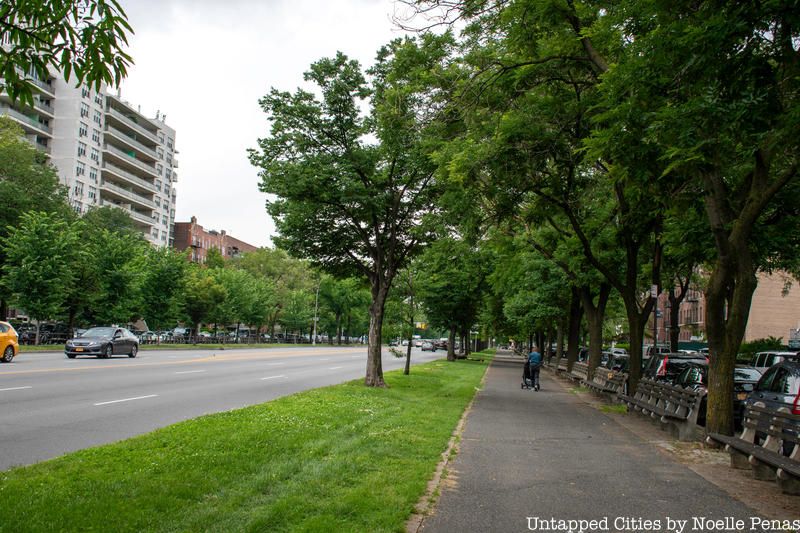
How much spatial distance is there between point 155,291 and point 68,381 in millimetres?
35595

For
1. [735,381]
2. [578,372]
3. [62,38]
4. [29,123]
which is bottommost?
[578,372]

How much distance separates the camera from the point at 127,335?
1321 inches

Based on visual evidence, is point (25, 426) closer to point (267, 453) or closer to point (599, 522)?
point (267, 453)

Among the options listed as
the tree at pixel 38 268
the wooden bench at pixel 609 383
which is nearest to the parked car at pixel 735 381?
the wooden bench at pixel 609 383

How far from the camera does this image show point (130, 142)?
277ft

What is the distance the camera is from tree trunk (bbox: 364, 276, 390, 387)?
1992 centimetres

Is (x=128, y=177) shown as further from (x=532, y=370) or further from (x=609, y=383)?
(x=609, y=383)

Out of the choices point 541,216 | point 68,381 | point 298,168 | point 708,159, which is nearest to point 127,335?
point 68,381

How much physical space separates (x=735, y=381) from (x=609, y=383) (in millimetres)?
5587

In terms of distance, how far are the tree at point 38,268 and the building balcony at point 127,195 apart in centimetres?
4499

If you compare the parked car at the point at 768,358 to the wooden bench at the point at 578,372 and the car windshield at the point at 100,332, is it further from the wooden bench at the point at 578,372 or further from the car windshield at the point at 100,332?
the car windshield at the point at 100,332

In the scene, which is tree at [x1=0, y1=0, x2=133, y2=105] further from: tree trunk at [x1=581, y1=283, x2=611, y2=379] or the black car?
the black car

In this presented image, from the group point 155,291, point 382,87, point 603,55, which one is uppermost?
point 382,87

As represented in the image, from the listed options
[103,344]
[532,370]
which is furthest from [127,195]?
[532,370]
